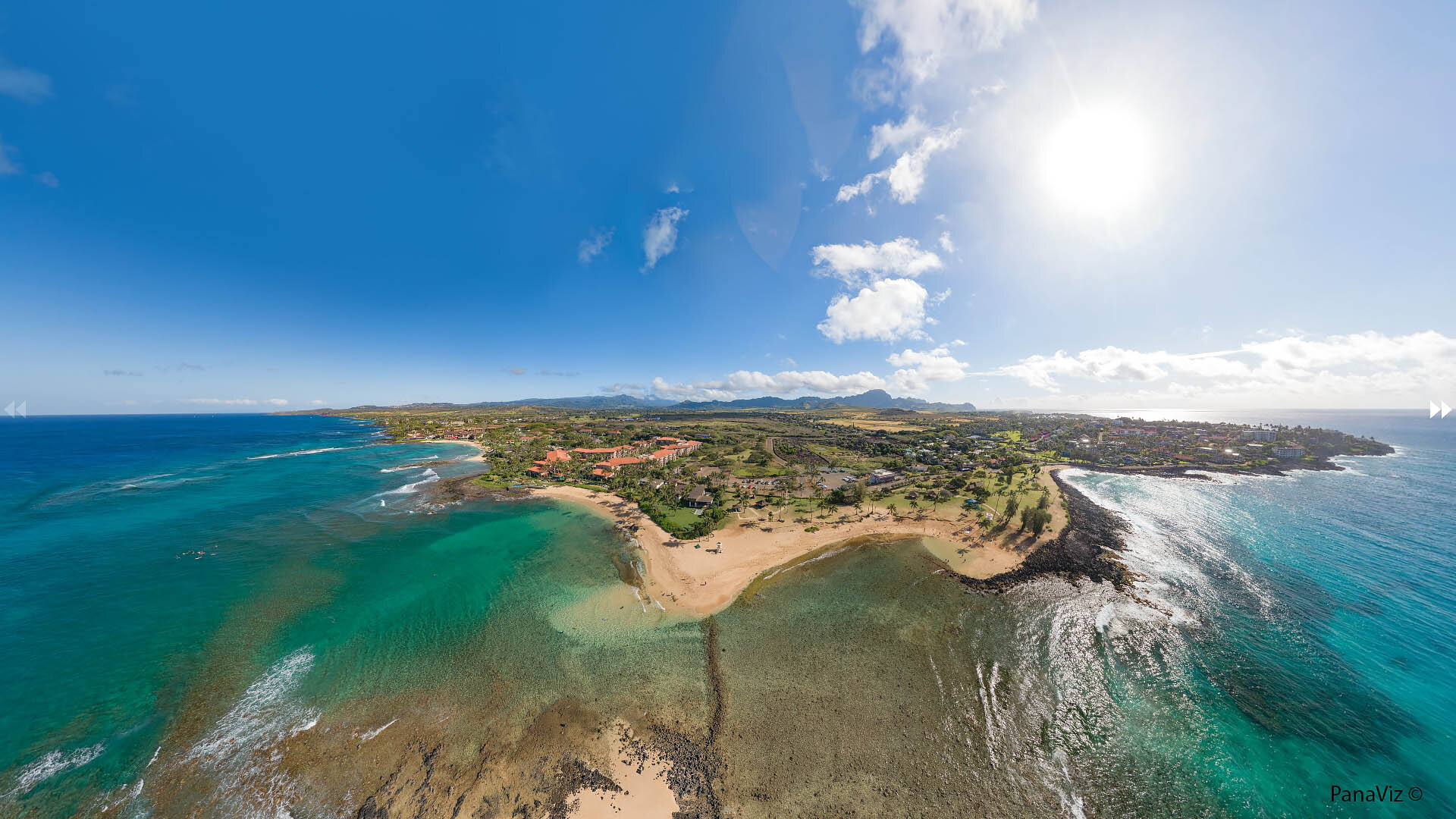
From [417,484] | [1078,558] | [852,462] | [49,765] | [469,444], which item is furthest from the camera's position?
[469,444]

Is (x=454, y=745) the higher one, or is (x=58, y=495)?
(x=58, y=495)

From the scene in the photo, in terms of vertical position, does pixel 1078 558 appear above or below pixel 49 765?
below

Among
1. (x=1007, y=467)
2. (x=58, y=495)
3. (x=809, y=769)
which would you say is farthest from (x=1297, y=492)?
(x=58, y=495)

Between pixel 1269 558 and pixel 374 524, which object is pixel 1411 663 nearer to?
pixel 1269 558

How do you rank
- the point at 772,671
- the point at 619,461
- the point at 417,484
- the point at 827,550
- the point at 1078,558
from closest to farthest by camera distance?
1. the point at 772,671
2. the point at 1078,558
3. the point at 827,550
4. the point at 417,484
5. the point at 619,461

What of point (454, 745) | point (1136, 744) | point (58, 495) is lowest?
point (1136, 744)

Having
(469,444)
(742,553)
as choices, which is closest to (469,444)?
(469,444)

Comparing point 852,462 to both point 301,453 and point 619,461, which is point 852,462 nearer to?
point 619,461

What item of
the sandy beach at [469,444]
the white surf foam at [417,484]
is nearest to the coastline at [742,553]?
the white surf foam at [417,484]
